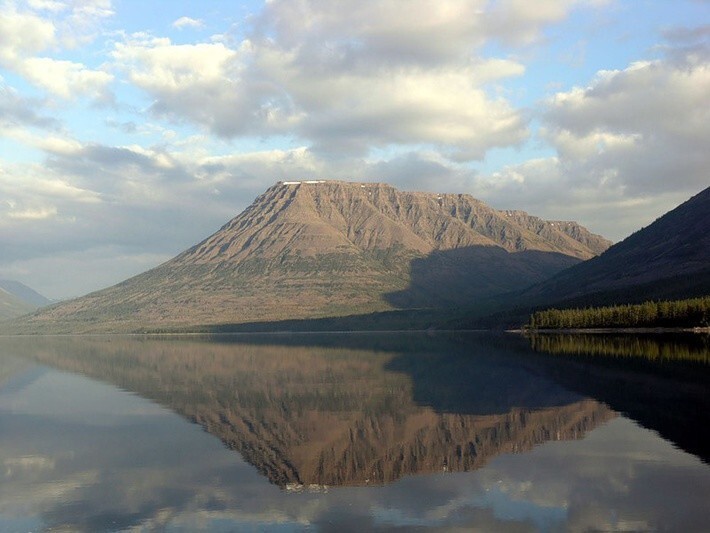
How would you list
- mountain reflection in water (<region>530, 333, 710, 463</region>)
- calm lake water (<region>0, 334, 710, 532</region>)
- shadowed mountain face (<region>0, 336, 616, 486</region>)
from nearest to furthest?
calm lake water (<region>0, 334, 710, 532</region>) → shadowed mountain face (<region>0, 336, 616, 486</region>) → mountain reflection in water (<region>530, 333, 710, 463</region>)

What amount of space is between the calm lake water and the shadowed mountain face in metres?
0.30

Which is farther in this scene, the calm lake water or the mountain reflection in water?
the mountain reflection in water

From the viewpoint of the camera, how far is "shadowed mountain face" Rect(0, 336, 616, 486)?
4747 centimetres

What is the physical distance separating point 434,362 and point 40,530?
343ft

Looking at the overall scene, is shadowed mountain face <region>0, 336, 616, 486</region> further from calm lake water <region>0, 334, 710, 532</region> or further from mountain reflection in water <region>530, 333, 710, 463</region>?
mountain reflection in water <region>530, 333, 710, 463</region>

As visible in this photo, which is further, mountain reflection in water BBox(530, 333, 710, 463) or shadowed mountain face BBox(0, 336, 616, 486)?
mountain reflection in water BBox(530, 333, 710, 463)

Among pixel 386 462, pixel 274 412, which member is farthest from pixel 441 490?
pixel 274 412

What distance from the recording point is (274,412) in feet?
234

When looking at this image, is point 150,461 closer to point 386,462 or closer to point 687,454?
point 386,462

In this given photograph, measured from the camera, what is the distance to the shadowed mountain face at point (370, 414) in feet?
156

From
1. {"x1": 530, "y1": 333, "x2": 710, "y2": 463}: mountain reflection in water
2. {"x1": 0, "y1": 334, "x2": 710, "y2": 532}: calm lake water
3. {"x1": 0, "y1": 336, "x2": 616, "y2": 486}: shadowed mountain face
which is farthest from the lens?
{"x1": 530, "y1": 333, "x2": 710, "y2": 463}: mountain reflection in water

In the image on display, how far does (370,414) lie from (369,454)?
58.7 ft

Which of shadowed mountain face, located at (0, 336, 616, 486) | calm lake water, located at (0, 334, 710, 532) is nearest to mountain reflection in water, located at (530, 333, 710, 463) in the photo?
calm lake water, located at (0, 334, 710, 532)

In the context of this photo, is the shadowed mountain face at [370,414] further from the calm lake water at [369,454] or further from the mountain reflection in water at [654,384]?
the mountain reflection in water at [654,384]
